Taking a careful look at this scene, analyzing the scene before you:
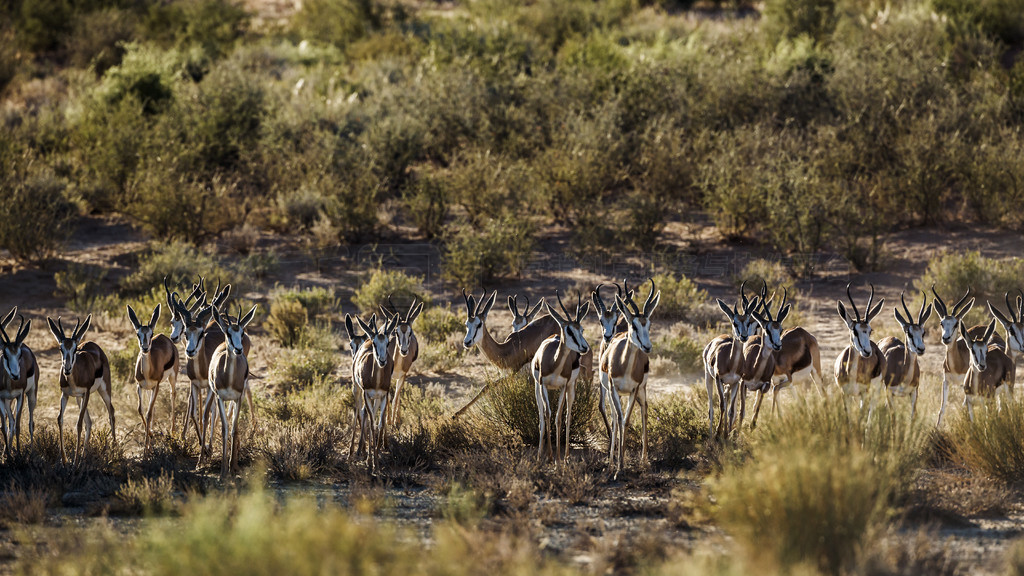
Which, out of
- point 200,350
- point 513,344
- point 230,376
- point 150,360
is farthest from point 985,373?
point 150,360

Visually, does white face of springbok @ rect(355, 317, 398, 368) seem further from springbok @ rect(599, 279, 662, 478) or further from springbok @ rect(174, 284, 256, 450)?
springbok @ rect(599, 279, 662, 478)

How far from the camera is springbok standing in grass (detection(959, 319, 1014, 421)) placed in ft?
32.2

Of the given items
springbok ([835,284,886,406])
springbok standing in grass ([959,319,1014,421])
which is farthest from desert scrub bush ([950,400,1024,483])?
springbok ([835,284,886,406])

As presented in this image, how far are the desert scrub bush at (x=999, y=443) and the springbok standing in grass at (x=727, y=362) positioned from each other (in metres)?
2.20

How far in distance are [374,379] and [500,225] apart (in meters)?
8.89

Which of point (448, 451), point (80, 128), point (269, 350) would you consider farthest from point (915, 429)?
point (80, 128)

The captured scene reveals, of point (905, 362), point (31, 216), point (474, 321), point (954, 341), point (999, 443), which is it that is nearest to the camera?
point (999, 443)

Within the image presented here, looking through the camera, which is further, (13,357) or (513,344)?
(513,344)

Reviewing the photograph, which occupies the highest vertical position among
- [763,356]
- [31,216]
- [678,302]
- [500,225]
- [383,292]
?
[31,216]

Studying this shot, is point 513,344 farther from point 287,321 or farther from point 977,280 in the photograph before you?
point 977,280

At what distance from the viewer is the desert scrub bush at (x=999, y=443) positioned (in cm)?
886

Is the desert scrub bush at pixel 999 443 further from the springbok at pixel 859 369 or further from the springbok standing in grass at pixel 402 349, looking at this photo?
the springbok standing in grass at pixel 402 349

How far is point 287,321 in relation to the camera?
15.4 m

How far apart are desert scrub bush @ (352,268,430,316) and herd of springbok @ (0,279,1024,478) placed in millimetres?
5342
